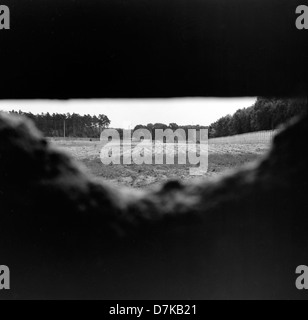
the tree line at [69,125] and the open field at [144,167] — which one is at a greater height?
the tree line at [69,125]

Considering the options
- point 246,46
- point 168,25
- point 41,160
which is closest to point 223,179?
point 246,46

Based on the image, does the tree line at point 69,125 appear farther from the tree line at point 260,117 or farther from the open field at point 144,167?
the tree line at point 260,117

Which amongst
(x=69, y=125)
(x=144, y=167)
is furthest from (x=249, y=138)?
(x=69, y=125)

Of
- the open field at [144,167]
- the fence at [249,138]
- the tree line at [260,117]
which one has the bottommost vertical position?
the open field at [144,167]

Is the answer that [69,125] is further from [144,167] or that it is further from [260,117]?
[260,117]

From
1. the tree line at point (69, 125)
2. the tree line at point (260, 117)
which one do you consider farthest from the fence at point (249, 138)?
the tree line at point (69, 125)

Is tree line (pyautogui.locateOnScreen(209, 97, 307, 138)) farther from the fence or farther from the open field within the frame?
the open field

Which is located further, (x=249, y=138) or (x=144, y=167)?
(x=249, y=138)
